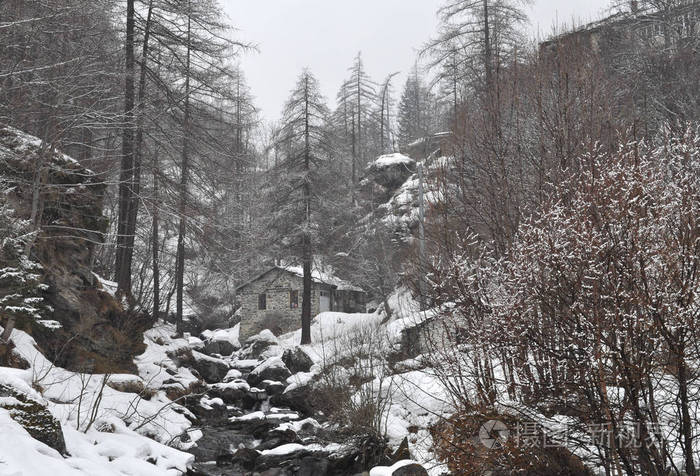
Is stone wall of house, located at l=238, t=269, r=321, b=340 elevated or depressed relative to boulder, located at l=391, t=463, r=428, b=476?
elevated

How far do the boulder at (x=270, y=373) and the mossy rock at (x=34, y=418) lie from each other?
1164 cm

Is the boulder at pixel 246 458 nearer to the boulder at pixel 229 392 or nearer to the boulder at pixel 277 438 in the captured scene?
the boulder at pixel 277 438

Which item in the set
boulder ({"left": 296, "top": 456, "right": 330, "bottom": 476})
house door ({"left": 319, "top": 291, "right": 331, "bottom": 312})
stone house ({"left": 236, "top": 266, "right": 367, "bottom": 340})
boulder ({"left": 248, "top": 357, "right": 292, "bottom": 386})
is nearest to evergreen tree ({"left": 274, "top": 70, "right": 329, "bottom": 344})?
boulder ({"left": 248, "top": 357, "right": 292, "bottom": 386})

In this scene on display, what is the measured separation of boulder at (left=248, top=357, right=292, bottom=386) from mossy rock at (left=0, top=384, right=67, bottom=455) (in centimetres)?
1164

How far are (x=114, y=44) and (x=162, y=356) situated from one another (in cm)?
841

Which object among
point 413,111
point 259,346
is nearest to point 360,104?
point 413,111

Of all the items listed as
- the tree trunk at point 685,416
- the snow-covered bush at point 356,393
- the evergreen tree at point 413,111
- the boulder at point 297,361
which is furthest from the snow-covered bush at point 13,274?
the evergreen tree at point 413,111

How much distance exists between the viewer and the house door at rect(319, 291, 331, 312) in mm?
33125

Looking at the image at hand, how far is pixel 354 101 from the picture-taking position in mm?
48250

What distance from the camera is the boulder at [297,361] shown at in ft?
61.6

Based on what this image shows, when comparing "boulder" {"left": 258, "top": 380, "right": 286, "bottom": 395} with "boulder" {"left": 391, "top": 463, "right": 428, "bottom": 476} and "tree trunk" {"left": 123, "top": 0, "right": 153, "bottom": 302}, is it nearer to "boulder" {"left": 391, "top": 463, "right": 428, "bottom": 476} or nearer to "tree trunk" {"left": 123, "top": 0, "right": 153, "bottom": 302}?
"tree trunk" {"left": 123, "top": 0, "right": 153, "bottom": 302}

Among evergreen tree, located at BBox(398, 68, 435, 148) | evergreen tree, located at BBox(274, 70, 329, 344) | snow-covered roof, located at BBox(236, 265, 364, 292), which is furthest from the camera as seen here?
evergreen tree, located at BBox(398, 68, 435, 148)

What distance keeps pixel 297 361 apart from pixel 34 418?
1343cm

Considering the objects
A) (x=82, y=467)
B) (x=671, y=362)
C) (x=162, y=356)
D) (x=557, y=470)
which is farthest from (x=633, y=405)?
(x=162, y=356)
